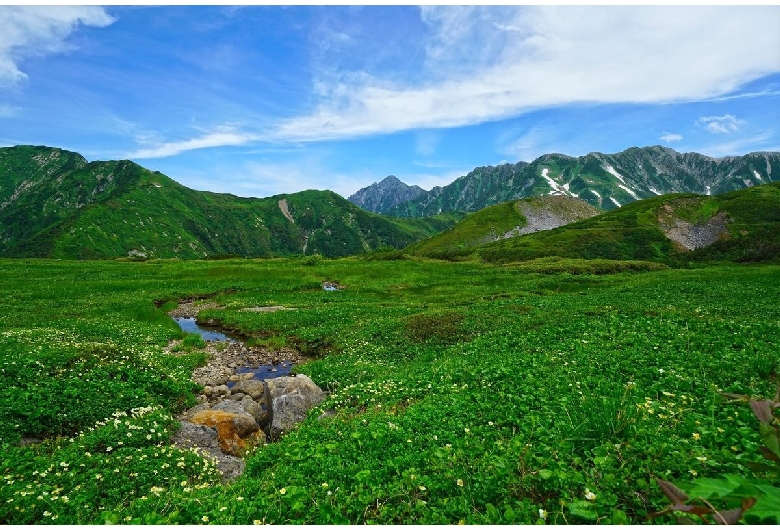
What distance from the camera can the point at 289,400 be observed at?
16.8 metres

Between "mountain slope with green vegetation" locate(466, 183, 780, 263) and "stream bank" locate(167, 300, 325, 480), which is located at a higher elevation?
"mountain slope with green vegetation" locate(466, 183, 780, 263)

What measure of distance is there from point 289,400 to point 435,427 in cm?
790

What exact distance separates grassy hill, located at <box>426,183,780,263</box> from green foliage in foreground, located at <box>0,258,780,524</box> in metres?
112

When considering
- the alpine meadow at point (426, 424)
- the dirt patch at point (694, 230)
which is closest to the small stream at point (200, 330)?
the alpine meadow at point (426, 424)

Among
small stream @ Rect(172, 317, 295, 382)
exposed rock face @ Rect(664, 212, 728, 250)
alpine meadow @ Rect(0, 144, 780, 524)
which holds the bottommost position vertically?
small stream @ Rect(172, 317, 295, 382)

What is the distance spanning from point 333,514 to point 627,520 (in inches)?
196

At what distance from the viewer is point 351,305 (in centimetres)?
4591

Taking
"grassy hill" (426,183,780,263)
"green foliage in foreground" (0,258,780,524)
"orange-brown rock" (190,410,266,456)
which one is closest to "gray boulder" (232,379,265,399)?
"green foliage in foreground" (0,258,780,524)

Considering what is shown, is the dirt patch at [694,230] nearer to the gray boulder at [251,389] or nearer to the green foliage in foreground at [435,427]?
the green foliage in foreground at [435,427]

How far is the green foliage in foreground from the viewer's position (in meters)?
7.42

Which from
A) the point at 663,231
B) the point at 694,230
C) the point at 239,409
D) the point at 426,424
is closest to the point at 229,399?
the point at 239,409

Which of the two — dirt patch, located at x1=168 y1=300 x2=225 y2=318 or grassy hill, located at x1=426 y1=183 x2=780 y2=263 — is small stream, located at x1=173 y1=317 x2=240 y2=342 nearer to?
dirt patch, located at x1=168 y1=300 x2=225 y2=318

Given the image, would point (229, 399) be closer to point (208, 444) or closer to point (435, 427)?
point (208, 444)

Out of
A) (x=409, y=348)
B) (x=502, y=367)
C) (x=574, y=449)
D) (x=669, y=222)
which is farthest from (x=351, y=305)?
(x=669, y=222)
